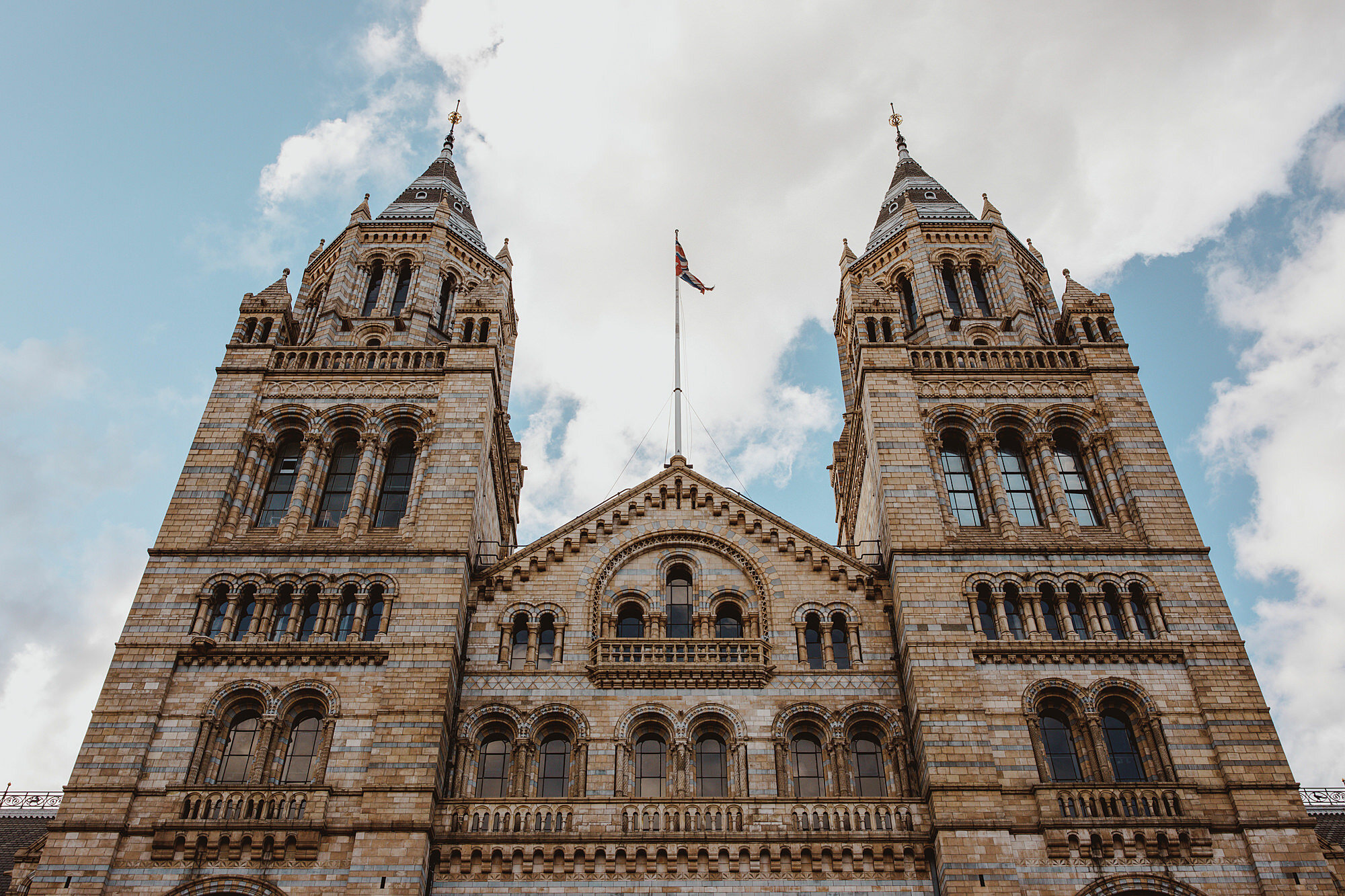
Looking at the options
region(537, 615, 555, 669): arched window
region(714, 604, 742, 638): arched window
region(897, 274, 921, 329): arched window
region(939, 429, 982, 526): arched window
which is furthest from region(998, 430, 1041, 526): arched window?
region(537, 615, 555, 669): arched window

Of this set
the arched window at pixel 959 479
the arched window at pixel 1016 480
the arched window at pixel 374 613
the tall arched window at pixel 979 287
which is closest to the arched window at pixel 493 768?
the arched window at pixel 374 613

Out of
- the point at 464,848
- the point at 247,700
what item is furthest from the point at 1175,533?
the point at 247,700

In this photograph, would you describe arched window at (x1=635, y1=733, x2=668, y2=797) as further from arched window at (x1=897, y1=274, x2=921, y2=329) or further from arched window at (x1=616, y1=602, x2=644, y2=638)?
arched window at (x1=897, y1=274, x2=921, y2=329)

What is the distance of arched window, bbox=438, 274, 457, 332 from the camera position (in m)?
36.4

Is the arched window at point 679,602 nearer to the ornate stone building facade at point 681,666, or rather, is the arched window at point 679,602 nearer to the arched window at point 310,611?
the ornate stone building facade at point 681,666

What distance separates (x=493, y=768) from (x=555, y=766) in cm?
147

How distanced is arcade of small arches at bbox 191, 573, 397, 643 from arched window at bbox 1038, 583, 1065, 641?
16.2 m

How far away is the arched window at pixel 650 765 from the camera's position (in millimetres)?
24500

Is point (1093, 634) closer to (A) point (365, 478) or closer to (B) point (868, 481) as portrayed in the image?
(B) point (868, 481)

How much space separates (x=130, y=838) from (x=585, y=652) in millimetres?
10607

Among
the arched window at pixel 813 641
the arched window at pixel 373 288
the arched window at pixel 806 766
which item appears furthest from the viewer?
the arched window at pixel 373 288

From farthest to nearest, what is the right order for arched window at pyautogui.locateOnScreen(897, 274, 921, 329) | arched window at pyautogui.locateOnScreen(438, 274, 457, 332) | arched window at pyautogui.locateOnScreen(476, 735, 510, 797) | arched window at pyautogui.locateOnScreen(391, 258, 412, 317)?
1. arched window at pyautogui.locateOnScreen(897, 274, 921, 329)
2. arched window at pyautogui.locateOnScreen(438, 274, 457, 332)
3. arched window at pyautogui.locateOnScreen(391, 258, 412, 317)
4. arched window at pyautogui.locateOnScreen(476, 735, 510, 797)

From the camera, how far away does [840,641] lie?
27.1 m

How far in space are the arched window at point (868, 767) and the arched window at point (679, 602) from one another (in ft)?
16.6
